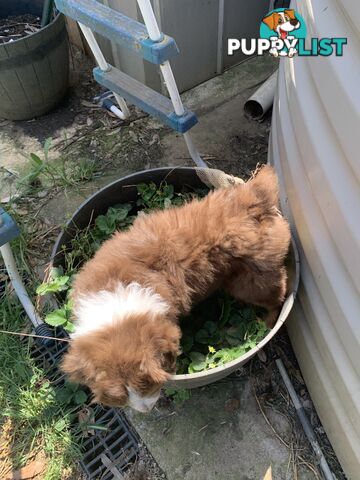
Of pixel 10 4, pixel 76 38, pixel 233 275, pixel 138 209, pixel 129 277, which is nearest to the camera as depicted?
pixel 129 277

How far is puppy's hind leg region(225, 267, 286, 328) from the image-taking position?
1.90 meters

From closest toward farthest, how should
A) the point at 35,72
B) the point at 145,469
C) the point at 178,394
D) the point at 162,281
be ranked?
the point at 162,281 < the point at 145,469 < the point at 178,394 < the point at 35,72

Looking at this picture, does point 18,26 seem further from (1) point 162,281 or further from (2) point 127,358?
(2) point 127,358

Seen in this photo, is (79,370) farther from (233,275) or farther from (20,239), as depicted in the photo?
(20,239)

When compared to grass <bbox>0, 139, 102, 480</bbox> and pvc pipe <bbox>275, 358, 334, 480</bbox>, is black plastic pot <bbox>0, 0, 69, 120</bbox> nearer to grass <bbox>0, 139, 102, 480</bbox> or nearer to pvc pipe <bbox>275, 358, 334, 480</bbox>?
grass <bbox>0, 139, 102, 480</bbox>

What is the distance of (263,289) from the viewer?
192 cm

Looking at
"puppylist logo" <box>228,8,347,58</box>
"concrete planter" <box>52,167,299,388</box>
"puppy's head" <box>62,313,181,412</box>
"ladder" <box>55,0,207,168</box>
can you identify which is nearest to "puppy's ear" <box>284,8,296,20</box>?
"puppylist logo" <box>228,8,347,58</box>

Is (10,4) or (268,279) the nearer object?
(268,279)

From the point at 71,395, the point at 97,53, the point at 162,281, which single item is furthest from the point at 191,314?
the point at 97,53

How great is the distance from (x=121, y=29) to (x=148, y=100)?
48 centimetres

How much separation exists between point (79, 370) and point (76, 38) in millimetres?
3352

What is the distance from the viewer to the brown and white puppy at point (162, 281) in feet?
4.73

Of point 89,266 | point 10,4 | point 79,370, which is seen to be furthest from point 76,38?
point 79,370

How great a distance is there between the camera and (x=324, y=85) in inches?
56.9
